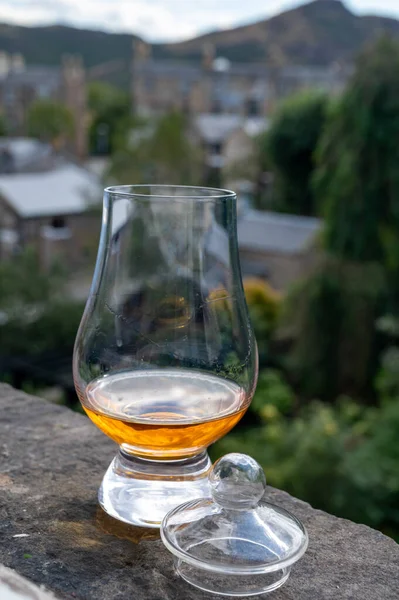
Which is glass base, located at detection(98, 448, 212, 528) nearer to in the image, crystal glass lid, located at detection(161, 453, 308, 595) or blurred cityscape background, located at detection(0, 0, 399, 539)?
crystal glass lid, located at detection(161, 453, 308, 595)

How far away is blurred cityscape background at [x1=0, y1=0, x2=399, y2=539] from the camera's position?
4930 millimetres

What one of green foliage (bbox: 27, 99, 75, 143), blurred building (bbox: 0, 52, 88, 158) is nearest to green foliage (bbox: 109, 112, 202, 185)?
green foliage (bbox: 27, 99, 75, 143)

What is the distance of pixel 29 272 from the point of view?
915cm

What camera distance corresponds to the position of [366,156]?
686 cm

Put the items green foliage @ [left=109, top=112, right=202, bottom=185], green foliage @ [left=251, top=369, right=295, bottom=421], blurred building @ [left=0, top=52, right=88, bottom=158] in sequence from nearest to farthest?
green foliage @ [left=251, top=369, right=295, bottom=421] < green foliage @ [left=109, top=112, right=202, bottom=185] < blurred building @ [left=0, top=52, right=88, bottom=158]

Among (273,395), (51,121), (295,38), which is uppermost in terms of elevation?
(295,38)

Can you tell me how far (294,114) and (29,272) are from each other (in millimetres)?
8063

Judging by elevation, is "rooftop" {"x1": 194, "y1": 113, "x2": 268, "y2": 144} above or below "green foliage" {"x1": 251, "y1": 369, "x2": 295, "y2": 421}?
above

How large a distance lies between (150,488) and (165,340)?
143mm

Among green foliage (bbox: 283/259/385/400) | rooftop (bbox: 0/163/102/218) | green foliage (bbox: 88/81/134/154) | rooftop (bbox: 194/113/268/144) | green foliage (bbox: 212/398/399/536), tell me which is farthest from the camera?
green foliage (bbox: 88/81/134/154)

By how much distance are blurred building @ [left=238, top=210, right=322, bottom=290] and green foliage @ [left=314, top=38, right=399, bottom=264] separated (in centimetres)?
421

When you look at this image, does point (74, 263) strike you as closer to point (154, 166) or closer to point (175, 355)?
point (154, 166)

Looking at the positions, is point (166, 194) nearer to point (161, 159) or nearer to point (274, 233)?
point (274, 233)

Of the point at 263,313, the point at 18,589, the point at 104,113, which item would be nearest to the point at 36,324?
the point at 263,313
